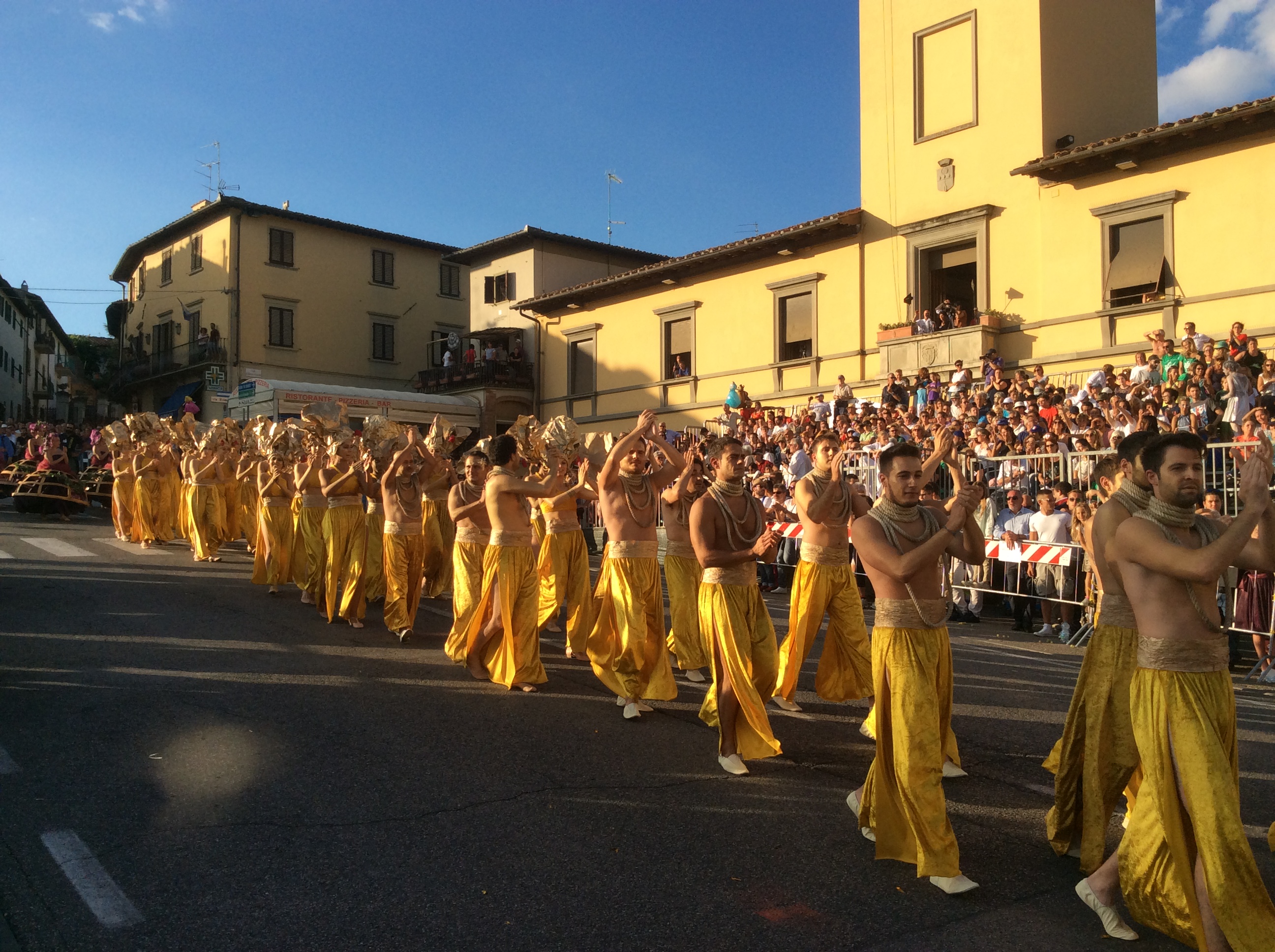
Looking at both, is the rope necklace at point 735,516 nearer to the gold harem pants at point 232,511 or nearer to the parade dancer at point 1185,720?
the parade dancer at point 1185,720

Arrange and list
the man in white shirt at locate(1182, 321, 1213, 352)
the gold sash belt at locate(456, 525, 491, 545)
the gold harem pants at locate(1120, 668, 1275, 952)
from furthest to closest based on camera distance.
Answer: the man in white shirt at locate(1182, 321, 1213, 352) < the gold sash belt at locate(456, 525, 491, 545) < the gold harem pants at locate(1120, 668, 1275, 952)

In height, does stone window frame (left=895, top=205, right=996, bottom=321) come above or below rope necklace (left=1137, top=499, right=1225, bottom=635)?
above

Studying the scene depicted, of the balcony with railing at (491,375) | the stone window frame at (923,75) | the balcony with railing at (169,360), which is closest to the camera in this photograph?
the stone window frame at (923,75)

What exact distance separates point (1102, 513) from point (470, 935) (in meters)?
3.16

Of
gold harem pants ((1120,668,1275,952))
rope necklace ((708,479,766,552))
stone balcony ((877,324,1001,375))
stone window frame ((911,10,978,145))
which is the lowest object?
gold harem pants ((1120,668,1275,952))

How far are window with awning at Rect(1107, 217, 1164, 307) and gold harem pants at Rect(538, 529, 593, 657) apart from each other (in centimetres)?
1311

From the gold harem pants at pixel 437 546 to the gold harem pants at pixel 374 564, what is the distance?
109 cm

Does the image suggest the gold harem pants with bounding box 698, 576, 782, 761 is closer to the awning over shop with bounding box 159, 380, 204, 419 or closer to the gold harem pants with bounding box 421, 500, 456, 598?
the gold harem pants with bounding box 421, 500, 456, 598

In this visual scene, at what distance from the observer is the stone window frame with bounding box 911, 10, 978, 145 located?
20891 millimetres

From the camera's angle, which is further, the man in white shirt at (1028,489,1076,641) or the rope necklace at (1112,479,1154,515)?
the man in white shirt at (1028,489,1076,641)

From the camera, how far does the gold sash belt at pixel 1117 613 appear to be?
185 inches

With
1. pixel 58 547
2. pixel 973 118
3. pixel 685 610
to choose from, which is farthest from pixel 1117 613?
pixel 973 118

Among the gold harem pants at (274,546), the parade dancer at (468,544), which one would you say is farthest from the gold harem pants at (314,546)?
the parade dancer at (468,544)

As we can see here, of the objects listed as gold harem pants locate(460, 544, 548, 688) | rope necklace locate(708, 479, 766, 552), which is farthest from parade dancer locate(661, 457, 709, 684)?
rope necklace locate(708, 479, 766, 552)
